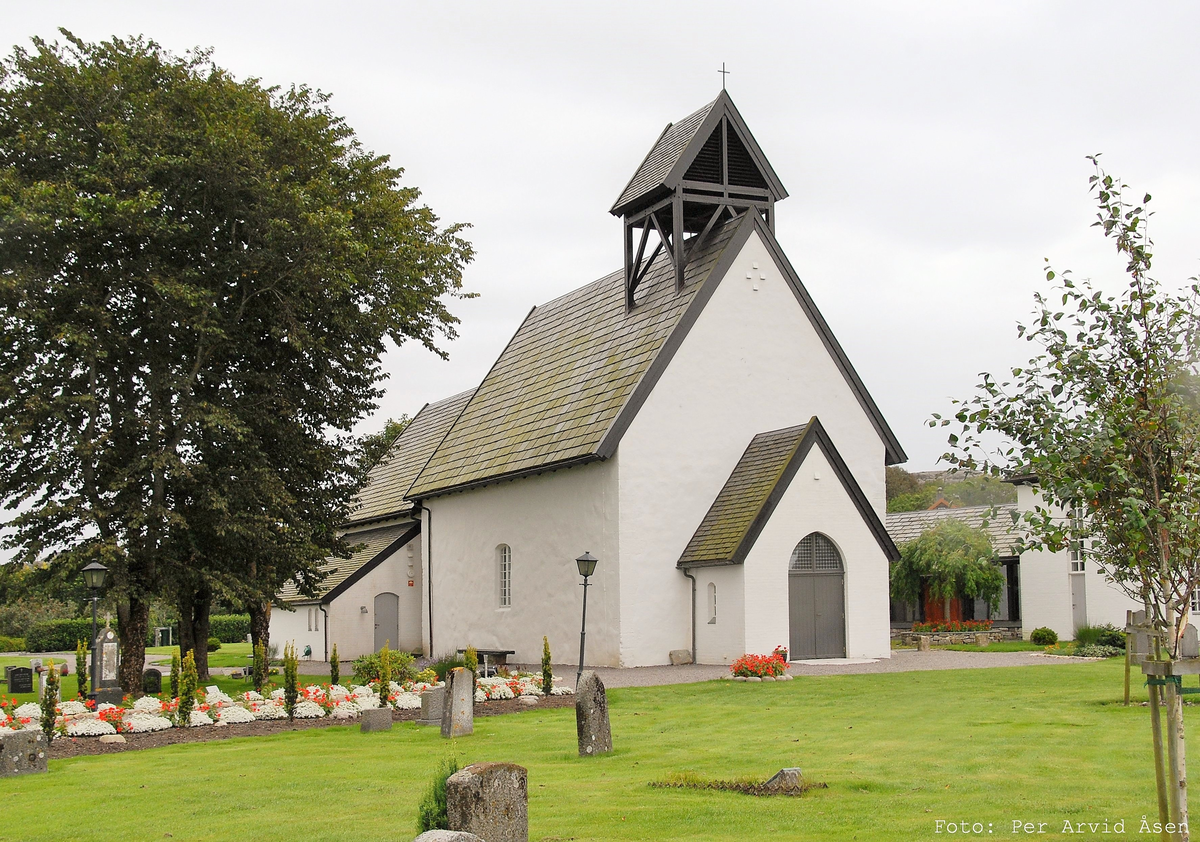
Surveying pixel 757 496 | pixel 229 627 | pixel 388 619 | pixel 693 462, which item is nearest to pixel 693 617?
pixel 757 496

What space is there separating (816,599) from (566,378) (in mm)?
9207

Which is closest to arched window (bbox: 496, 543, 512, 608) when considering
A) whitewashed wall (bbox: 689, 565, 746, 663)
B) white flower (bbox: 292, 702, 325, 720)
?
whitewashed wall (bbox: 689, 565, 746, 663)

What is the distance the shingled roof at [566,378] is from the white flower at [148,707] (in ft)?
35.3

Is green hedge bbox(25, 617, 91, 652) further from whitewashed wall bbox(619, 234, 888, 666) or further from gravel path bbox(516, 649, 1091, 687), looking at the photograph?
whitewashed wall bbox(619, 234, 888, 666)

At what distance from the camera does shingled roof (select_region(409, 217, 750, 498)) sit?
26797 millimetres

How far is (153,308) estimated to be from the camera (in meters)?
23.6

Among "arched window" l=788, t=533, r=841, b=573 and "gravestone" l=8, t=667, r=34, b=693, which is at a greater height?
"arched window" l=788, t=533, r=841, b=573

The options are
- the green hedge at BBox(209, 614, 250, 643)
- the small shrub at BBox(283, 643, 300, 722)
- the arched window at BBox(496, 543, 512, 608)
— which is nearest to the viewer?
the small shrub at BBox(283, 643, 300, 722)

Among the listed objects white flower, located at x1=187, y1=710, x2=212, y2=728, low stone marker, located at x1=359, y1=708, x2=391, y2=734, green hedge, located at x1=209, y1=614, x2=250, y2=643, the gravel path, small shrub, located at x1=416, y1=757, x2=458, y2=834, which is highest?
small shrub, located at x1=416, y1=757, x2=458, y2=834

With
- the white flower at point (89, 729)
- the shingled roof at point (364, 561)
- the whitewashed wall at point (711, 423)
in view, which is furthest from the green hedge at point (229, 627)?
the white flower at point (89, 729)

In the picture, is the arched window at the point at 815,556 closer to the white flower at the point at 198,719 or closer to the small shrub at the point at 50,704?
the white flower at the point at 198,719

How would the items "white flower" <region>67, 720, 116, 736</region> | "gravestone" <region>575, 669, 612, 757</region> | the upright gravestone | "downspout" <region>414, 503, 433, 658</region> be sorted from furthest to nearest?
"downspout" <region>414, 503, 433, 658</region>, the upright gravestone, "white flower" <region>67, 720, 116, 736</region>, "gravestone" <region>575, 669, 612, 757</region>

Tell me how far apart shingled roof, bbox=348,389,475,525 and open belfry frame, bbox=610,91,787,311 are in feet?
44.6

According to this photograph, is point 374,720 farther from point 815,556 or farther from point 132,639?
point 815,556
